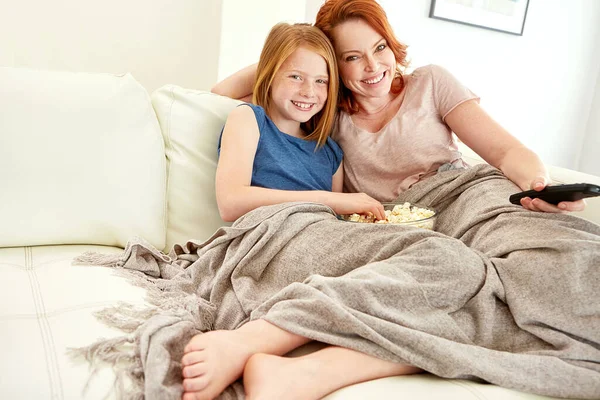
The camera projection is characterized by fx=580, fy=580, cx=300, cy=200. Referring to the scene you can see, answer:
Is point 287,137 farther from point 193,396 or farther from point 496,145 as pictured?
point 193,396

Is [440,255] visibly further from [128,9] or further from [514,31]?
[514,31]

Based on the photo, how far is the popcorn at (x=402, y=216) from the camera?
1312mm

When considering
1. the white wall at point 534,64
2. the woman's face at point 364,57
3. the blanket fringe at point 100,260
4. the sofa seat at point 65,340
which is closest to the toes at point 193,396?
the sofa seat at point 65,340

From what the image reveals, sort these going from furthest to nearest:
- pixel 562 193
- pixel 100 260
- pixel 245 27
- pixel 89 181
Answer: pixel 245 27 → pixel 89 181 → pixel 100 260 → pixel 562 193

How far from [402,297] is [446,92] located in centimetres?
83

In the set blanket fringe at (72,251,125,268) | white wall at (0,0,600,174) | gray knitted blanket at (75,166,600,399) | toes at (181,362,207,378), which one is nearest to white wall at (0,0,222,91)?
white wall at (0,0,600,174)

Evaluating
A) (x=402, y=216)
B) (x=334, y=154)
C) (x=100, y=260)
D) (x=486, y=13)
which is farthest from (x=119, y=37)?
(x=486, y=13)

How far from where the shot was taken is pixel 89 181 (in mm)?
1420

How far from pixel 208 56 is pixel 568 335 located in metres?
1.77

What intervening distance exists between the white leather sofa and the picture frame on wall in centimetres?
171

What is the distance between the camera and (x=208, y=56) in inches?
90.7

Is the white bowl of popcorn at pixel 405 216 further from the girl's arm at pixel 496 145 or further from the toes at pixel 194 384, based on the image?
the toes at pixel 194 384

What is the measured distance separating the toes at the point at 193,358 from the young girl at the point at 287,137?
1.79 ft

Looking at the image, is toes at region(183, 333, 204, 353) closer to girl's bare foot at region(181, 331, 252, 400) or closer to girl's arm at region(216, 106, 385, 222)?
girl's bare foot at region(181, 331, 252, 400)
